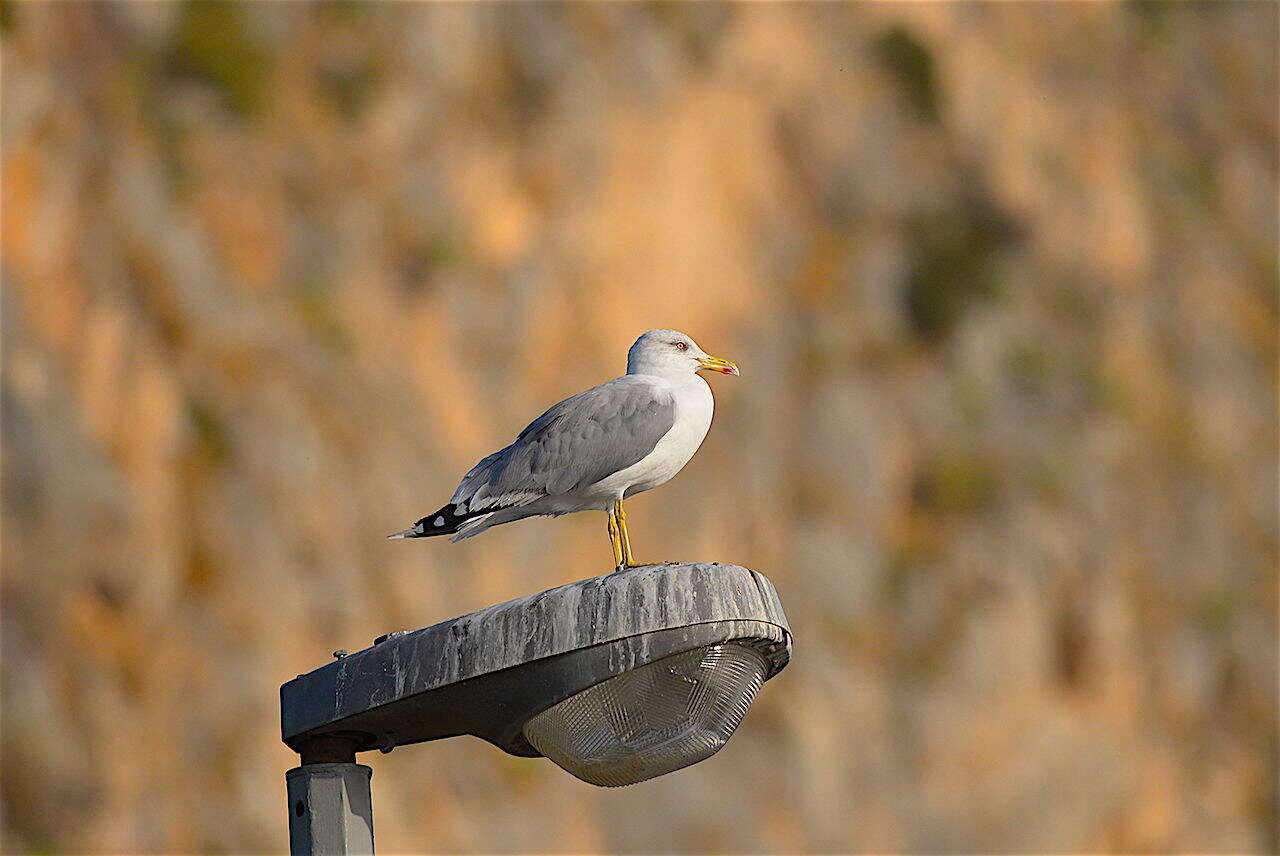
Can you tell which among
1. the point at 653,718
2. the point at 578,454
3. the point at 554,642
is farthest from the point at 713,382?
the point at 554,642

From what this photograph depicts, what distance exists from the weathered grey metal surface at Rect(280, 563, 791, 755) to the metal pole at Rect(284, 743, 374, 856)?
7cm

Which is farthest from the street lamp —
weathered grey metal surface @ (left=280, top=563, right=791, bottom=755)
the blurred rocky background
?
the blurred rocky background

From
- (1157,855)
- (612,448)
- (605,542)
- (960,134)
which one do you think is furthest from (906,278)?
(612,448)

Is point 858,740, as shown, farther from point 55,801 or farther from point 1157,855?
point 55,801

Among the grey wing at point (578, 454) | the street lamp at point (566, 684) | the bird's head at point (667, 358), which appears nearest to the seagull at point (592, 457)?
the grey wing at point (578, 454)

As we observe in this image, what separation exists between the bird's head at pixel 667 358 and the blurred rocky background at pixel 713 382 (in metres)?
7.00

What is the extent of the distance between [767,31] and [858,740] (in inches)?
258

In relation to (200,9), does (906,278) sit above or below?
below

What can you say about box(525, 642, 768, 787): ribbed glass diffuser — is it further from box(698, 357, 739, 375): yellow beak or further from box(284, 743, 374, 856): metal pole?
box(698, 357, 739, 375): yellow beak

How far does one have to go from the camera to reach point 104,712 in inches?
421

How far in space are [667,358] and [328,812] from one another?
78.0 inches

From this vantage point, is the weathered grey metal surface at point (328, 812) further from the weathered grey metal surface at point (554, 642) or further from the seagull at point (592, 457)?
the seagull at point (592, 457)

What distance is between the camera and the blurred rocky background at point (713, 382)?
36.7 feet

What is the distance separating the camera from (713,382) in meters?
13.7
